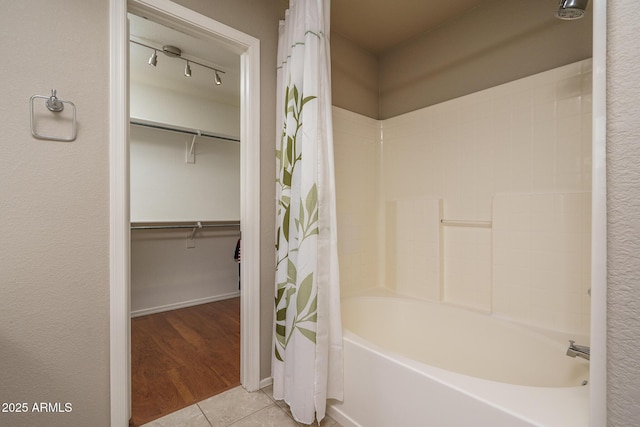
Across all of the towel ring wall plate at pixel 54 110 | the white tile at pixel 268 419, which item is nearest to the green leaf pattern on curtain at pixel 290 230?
the white tile at pixel 268 419

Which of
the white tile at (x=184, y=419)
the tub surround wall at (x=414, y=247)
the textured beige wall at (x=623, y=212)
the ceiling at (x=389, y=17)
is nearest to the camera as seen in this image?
the textured beige wall at (x=623, y=212)

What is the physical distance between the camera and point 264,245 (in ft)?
5.67

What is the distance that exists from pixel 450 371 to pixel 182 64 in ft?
10.4

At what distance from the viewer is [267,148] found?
5.71ft

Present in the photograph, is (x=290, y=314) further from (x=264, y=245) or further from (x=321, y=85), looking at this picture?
(x=321, y=85)

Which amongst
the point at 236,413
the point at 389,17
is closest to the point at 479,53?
the point at 389,17

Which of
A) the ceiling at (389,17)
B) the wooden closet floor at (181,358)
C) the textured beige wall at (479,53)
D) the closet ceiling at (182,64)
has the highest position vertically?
the ceiling at (389,17)

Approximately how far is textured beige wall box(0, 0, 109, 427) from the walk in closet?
2.54ft

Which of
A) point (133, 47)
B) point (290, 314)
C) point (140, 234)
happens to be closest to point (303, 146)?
point (290, 314)

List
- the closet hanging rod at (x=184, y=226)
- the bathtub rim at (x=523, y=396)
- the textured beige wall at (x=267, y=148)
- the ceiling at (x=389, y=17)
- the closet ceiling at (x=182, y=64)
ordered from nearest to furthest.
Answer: the bathtub rim at (x=523, y=396) < the textured beige wall at (x=267, y=148) < the ceiling at (x=389, y=17) < the closet ceiling at (x=182, y=64) < the closet hanging rod at (x=184, y=226)

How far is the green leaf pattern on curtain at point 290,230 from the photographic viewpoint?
1.36m

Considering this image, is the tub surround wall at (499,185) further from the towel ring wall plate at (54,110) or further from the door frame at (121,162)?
the towel ring wall plate at (54,110)

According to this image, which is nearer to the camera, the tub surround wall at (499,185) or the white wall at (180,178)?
the tub surround wall at (499,185)

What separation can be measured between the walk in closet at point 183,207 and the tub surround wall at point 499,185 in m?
1.39
